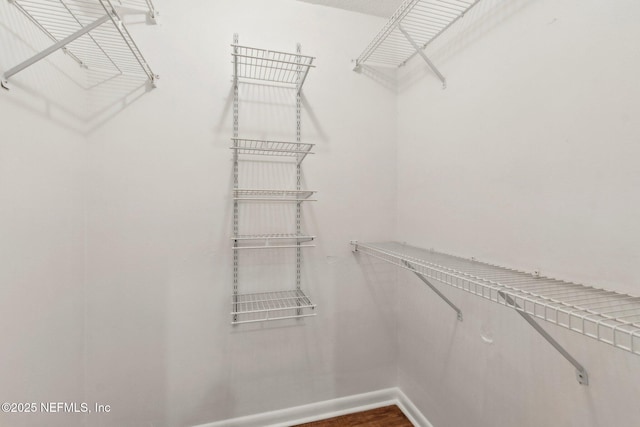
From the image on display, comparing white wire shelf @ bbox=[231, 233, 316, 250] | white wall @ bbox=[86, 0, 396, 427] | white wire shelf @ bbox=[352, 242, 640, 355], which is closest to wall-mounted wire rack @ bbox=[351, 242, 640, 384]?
white wire shelf @ bbox=[352, 242, 640, 355]

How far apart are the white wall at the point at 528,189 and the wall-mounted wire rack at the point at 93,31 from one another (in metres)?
1.47

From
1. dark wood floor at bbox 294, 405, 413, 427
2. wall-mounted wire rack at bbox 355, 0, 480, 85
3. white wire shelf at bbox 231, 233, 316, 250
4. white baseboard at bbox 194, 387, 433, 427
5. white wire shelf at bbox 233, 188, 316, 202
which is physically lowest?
dark wood floor at bbox 294, 405, 413, 427

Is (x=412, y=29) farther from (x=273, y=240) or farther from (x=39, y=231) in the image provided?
(x=39, y=231)

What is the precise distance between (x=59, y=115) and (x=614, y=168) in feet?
6.69

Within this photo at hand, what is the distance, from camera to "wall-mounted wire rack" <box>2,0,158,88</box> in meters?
1.04

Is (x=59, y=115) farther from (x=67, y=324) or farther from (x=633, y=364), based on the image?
(x=633, y=364)

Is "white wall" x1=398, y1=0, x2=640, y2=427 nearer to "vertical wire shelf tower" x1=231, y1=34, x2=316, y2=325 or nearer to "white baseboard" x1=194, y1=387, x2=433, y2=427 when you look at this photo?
"white baseboard" x1=194, y1=387, x2=433, y2=427

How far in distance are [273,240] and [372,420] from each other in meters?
1.28

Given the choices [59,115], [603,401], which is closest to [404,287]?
[603,401]

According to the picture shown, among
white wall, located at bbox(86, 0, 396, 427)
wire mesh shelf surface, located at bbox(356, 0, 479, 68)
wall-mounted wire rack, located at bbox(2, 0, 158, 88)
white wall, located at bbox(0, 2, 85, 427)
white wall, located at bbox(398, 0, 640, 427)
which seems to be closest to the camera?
white wall, located at bbox(398, 0, 640, 427)

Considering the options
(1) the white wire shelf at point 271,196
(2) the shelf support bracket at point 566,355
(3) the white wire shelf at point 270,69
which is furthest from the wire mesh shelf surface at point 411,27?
(2) the shelf support bracket at point 566,355

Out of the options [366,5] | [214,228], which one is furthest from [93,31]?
[366,5]

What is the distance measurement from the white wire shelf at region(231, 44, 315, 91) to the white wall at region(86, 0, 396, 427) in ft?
0.22

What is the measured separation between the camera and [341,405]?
1774mm
